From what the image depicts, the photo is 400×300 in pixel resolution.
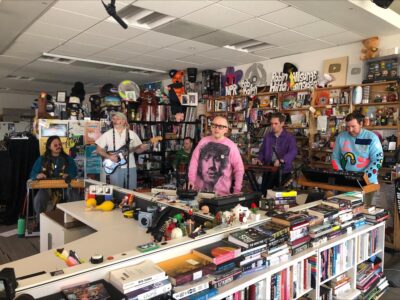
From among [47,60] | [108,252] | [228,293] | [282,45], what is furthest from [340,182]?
[47,60]

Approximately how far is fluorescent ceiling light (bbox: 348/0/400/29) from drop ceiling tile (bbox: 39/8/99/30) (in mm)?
2927

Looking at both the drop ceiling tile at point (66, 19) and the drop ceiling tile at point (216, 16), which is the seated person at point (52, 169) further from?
the drop ceiling tile at point (216, 16)

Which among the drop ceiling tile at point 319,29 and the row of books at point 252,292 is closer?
the row of books at point 252,292

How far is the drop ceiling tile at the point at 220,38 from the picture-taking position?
14.5ft

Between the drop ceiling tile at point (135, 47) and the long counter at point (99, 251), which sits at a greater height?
the drop ceiling tile at point (135, 47)

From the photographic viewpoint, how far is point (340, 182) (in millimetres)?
2973

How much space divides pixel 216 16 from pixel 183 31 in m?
0.68

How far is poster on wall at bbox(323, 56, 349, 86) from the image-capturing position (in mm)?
4793

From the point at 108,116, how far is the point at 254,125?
8.52ft

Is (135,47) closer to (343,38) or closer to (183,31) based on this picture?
(183,31)

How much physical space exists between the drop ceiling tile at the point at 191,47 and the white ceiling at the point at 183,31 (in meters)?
0.01

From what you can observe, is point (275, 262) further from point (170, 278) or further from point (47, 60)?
point (47, 60)

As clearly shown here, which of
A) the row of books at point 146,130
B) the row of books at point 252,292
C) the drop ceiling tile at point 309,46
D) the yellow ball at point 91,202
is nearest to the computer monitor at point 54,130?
the row of books at point 146,130

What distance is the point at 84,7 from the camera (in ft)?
11.4
